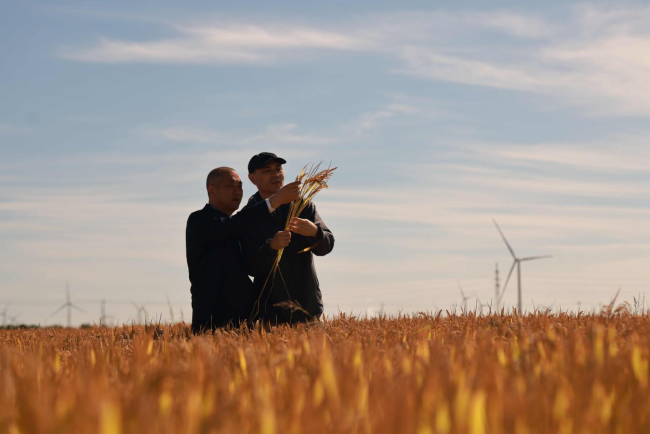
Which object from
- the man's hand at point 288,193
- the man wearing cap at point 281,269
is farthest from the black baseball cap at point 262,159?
the man's hand at point 288,193

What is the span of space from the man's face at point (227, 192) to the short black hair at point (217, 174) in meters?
0.03

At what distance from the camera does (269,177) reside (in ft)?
32.3

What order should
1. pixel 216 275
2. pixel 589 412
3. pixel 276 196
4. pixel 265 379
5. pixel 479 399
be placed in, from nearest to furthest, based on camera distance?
pixel 479 399 < pixel 589 412 < pixel 265 379 < pixel 276 196 < pixel 216 275

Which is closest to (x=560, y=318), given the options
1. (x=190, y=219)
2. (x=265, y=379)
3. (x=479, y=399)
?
(x=190, y=219)

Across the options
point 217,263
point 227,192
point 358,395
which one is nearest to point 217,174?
point 227,192

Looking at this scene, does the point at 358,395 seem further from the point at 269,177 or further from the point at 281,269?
the point at 269,177

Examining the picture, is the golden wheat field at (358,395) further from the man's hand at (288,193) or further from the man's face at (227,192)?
the man's face at (227,192)

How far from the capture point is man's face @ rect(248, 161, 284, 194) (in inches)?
387

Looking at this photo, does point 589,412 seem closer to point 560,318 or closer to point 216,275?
point 560,318

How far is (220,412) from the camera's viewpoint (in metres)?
2.75

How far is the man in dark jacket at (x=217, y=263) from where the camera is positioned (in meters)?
9.65

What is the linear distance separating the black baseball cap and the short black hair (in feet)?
1.01

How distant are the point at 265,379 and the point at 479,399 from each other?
1461 millimetres

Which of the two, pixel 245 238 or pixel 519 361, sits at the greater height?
pixel 245 238
